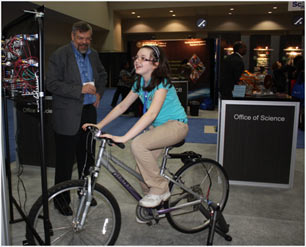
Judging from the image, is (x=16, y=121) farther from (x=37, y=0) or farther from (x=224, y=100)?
(x=37, y=0)

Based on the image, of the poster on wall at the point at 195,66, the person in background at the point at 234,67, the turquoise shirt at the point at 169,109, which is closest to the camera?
the turquoise shirt at the point at 169,109

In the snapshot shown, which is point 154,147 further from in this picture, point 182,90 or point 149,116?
point 182,90

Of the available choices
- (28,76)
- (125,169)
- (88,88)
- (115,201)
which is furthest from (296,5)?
(28,76)

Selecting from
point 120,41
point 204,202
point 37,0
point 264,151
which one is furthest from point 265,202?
point 120,41

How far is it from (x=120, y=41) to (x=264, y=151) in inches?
631

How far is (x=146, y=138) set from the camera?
2.00 metres

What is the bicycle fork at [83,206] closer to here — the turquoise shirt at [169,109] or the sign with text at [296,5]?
the turquoise shirt at [169,109]

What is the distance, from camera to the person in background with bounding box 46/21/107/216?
8.24 ft

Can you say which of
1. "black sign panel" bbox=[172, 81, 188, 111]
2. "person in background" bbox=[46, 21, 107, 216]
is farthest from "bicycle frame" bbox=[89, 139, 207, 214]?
"black sign panel" bbox=[172, 81, 188, 111]

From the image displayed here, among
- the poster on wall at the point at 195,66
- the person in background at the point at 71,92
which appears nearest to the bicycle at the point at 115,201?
the person in background at the point at 71,92

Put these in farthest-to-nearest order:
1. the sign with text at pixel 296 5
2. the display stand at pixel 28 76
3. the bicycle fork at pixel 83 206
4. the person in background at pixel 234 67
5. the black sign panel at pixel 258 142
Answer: the person in background at pixel 234 67 < the sign with text at pixel 296 5 < the black sign panel at pixel 258 142 < the bicycle fork at pixel 83 206 < the display stand at pixel 28 76

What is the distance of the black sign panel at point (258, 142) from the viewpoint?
10.6ft

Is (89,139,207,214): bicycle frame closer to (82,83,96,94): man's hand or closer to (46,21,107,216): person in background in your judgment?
(46,21,107,216): person in background

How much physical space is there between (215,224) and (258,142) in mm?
1461
